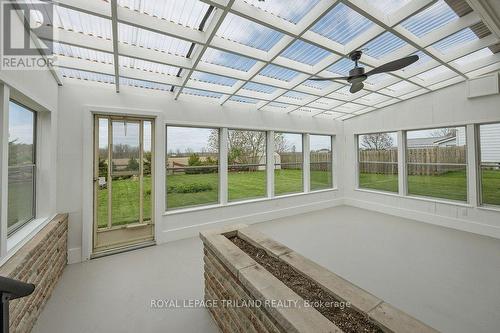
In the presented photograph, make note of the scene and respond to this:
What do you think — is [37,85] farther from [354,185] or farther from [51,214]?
[354,185]

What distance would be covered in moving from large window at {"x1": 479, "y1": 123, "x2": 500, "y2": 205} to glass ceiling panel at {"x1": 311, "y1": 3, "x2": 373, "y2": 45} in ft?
13.3

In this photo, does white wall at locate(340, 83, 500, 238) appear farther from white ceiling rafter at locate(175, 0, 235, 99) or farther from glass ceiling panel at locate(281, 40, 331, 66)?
white ceiling rafter at locate(175, 0, 235, 99)

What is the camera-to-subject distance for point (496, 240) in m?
4.16

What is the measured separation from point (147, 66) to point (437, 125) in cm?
650

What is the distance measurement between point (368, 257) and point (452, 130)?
408cm

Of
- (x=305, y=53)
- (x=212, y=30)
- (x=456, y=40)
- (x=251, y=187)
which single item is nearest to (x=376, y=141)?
(x=456, y=40)

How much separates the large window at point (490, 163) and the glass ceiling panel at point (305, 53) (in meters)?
4.16

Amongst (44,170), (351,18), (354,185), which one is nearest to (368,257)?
(351,18)

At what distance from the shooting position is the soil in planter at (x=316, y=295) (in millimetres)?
1312

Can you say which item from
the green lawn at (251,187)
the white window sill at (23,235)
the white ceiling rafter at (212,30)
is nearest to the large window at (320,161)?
the green lawn at (251,187)

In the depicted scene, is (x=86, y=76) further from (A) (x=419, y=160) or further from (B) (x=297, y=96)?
(A) (x=419, y=160)

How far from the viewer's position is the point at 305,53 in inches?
134

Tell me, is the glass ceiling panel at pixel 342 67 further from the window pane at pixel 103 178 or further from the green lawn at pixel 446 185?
the window pane at pixel 103 178

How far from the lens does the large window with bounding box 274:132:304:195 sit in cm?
623
